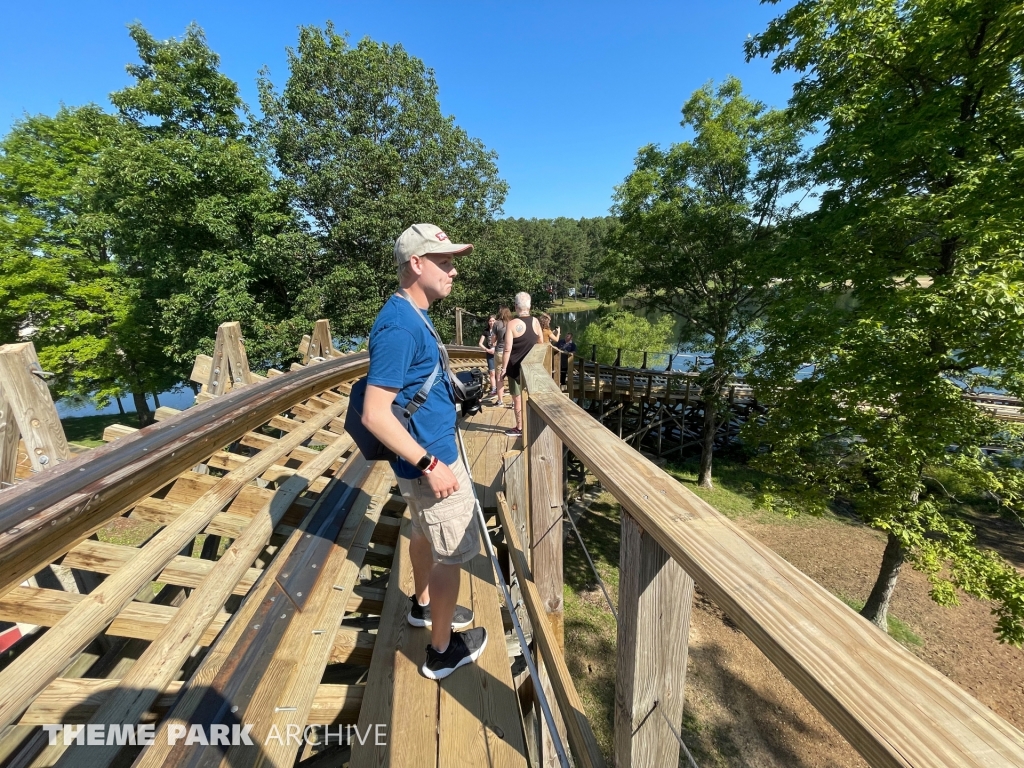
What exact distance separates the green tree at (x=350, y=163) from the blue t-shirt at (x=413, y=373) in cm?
1568

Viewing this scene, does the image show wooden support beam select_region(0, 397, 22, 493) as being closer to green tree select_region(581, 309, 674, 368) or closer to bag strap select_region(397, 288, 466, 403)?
bag strap select_region(397, 288, 466, 403)

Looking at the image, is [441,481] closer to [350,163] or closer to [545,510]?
[545,510]

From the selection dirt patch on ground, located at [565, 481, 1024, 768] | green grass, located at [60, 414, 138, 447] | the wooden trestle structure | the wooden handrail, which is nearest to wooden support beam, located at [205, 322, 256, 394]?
the wooden trestle structure

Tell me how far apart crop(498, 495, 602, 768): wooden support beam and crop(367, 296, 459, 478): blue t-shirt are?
641 millimetres

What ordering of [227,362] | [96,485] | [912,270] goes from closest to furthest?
1. [96,485]
2. [227,362]
3. [912,270]

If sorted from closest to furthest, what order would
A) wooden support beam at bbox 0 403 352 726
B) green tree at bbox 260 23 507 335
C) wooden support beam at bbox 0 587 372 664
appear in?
wooden support beam at bbox 0 403 352 726 → wooden support beam at bbox 0 587 372 664 → green tree at bbox 260 23 507 335

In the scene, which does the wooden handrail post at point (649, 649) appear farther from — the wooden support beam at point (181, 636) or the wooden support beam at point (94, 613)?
the wooden support beam at point (94, 613)

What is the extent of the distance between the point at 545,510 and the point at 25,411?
10.5 ft

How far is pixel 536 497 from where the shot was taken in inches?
87.0

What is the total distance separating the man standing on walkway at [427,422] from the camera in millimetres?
1649

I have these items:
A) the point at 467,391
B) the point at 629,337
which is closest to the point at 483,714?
the point at 467,391

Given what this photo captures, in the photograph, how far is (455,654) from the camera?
207 centimetres

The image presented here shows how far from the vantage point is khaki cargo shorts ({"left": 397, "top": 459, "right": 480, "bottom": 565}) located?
6.19 ft

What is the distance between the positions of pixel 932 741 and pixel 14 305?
21.0 m
